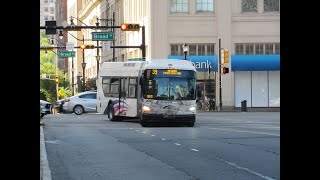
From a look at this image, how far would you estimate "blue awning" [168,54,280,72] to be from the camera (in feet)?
182

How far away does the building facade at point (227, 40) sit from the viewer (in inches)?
2208

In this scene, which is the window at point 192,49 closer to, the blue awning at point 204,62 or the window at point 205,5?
the blue awning at point 204,62

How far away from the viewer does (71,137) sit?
24.4 m

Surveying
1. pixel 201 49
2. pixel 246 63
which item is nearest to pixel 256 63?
pixel 246 63

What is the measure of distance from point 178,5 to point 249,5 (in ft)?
19.0

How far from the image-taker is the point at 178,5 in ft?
187

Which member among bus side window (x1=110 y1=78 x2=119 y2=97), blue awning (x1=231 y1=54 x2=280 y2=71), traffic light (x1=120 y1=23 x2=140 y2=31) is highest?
traffic light (x1=120 y1=23 x2=140 y2=31)

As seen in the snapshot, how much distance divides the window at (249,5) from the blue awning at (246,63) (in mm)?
4062

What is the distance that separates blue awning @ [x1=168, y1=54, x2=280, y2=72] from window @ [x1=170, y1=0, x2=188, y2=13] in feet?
13.4


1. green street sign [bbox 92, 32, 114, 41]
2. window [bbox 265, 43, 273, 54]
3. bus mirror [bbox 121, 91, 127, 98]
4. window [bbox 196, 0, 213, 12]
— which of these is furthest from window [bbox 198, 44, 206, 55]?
bus mirror [bbox 121, 91, 127, 98]

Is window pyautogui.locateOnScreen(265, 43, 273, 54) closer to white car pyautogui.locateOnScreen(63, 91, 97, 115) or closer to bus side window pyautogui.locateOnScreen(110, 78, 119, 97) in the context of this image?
white car pyautogui.locateOnScreen(63, 91, 97, 115)

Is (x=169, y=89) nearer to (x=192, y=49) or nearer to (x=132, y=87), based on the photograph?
(x=132, y=87)
